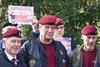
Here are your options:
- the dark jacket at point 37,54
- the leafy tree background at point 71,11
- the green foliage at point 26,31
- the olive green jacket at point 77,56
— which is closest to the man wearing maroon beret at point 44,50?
the dark jacket at point 37,54

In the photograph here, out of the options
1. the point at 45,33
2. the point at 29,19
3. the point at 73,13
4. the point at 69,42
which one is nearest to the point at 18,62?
the point at 45,33

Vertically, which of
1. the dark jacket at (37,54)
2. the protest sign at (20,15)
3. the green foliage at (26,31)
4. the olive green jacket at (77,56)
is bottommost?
the green foliage at (26,31)

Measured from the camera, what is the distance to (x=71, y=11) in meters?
9.51

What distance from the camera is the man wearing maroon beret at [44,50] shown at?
561cm

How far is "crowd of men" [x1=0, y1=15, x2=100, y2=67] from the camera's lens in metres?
5.18

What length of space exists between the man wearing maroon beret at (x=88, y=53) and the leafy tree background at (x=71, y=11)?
Answer: 316 centimetres

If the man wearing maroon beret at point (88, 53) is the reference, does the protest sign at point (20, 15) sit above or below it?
above

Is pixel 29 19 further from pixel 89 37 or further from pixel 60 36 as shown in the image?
pixel 89 37

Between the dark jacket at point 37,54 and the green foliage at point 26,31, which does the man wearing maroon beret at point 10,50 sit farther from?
the green foliage at point 26,31

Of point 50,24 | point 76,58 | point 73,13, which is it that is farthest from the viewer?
point 73,13

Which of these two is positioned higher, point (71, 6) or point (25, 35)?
point (71, 6)

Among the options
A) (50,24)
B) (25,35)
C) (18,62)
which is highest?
(50,24)

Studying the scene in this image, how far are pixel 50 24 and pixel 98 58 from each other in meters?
0.89

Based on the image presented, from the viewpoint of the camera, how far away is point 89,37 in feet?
19.4
